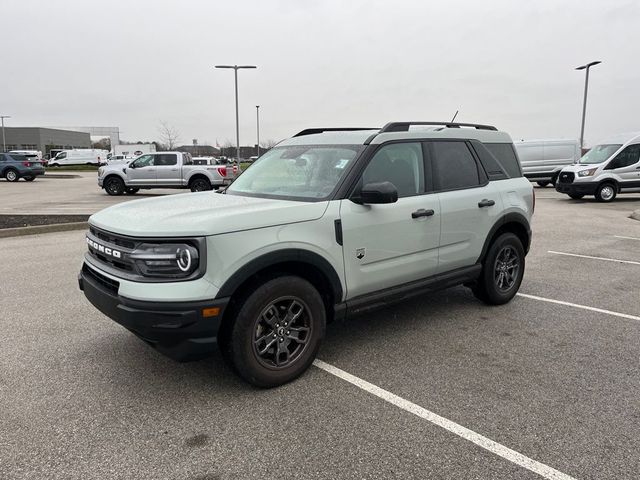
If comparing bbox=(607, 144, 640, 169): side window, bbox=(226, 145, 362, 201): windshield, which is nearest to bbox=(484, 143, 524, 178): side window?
bbox=(226, 145, 362, 201): windshield

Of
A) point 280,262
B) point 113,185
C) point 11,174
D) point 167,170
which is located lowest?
point 113,185

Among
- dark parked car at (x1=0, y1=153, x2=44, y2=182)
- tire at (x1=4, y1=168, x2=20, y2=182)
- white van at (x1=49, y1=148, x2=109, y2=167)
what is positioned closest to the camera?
dark parked car at (x1=0, y1=153, x2=44, y2=182)

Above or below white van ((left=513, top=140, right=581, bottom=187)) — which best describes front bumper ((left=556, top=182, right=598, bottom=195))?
below

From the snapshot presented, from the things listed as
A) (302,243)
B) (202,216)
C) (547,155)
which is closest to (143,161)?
(202,216)

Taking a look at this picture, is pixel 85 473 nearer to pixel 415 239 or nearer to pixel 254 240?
pixel 254 240

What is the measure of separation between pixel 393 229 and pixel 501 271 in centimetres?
192

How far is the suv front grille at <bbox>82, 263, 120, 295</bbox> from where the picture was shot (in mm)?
3204

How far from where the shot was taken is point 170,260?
9.83 feet

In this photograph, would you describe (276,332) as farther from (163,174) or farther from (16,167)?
(16,167)

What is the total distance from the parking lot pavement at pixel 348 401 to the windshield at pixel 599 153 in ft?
48.3

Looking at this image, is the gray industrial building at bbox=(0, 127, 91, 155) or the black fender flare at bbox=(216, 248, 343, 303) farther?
the gray industrial building at bbox=(0, 127, 91, 155)

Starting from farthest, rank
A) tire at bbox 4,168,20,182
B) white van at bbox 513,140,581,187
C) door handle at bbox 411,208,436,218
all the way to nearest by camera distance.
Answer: tire at bbox 4,168,20,182
white van at bbox 513,140,581,187
door handle at bbox 411,208,436,218

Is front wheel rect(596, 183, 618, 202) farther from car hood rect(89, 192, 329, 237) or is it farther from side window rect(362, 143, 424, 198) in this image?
car hood rect(89, 192, 329, 237)

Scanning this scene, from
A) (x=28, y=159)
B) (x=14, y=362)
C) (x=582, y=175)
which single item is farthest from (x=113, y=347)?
(x=28, y=159)
